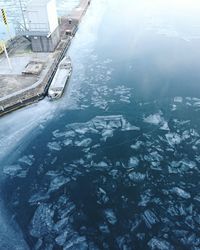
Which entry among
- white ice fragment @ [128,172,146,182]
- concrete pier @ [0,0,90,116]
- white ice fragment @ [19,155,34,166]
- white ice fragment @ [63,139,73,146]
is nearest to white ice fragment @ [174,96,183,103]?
white ice fragment @ [128,172,146,182]

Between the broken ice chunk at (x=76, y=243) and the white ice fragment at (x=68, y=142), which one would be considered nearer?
the broken ice chunk at (x=76, y=243)

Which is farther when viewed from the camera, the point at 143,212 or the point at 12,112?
the point at 12,112

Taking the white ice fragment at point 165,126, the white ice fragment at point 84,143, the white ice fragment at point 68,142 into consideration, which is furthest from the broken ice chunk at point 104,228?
the white ice fragment at point 165,126

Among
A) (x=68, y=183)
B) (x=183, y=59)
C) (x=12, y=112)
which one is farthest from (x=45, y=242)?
(x=183, y=59)

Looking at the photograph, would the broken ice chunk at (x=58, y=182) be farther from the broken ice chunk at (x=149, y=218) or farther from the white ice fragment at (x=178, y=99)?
the white ice fragment at (x=178, y=99)

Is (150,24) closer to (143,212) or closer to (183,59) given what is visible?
(183,59)

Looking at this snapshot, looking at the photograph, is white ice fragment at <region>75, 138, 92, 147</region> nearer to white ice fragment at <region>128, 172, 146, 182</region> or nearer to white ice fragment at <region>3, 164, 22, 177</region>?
white ice fragment at <region>128, 172, 146, 182</region>

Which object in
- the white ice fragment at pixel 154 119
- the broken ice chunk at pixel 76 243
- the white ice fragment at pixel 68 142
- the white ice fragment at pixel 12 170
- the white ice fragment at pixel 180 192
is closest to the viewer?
the broken ice chunk at pixel 76 243
